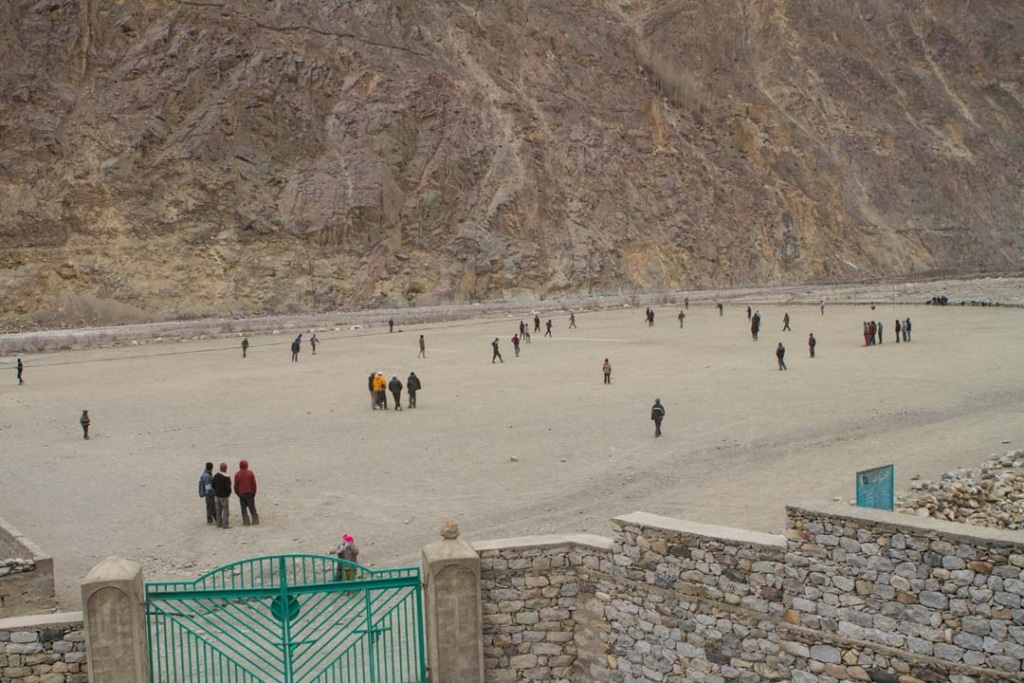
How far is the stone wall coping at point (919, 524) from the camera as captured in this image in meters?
5.95

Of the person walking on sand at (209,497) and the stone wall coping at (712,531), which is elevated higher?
the stone wall coping at (712,531)

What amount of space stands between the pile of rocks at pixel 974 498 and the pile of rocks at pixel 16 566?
8556 millimetres

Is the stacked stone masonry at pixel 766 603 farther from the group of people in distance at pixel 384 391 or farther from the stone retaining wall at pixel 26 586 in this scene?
the group of people in distance at pixel 384 391

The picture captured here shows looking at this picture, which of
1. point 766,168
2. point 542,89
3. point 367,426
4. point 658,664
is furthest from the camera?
point 766,168

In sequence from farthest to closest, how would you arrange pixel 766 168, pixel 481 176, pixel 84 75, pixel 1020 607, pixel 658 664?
pixel 766 168 → pixel 481 176 → pixel 84 75 → pixel 658 664 → pixel 1020 607

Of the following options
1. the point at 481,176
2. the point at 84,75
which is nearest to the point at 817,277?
the point at 481,176

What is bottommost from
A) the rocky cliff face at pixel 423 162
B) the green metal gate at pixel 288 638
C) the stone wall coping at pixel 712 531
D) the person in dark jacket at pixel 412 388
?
the green metal gate at pixel 288 638

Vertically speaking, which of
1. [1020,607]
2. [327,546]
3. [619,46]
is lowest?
[327,546]

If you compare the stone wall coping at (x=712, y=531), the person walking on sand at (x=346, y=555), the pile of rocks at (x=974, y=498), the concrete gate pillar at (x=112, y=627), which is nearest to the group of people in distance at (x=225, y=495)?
the person walking on sand at (x=346, y=555)

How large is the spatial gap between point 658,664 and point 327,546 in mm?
5334

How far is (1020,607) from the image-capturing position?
5875 millimetres

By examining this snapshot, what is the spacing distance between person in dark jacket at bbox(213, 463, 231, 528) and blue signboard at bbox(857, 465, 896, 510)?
764 centimetres

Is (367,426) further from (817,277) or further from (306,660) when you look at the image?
(817,277)

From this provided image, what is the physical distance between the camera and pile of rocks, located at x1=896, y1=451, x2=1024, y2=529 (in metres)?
10.8
